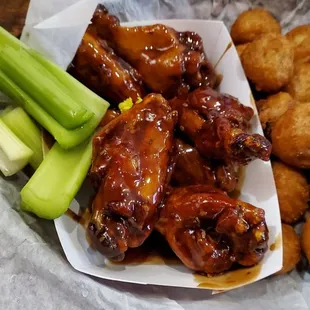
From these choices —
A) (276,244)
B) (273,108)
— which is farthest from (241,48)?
(276,244)

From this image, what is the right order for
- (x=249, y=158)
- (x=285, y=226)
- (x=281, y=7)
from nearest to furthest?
(x=249, y=158) → (x=285, y=226) → (x=281, y=7)

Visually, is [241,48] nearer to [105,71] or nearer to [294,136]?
[294,136]

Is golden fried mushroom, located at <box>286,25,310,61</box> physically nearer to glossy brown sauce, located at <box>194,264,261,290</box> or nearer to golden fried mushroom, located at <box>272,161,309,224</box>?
golden fried mushroom, located at <box>272,161,309,224</box>

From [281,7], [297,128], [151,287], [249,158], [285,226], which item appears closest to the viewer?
[249,158]

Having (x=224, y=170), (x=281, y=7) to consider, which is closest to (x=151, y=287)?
(x=224, y=170)

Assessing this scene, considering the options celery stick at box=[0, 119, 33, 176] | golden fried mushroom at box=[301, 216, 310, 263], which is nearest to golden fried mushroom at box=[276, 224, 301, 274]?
golden fried mushroom at box=[301, 216, 310, 263]

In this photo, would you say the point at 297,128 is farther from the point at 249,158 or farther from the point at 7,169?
the point at 7,169
